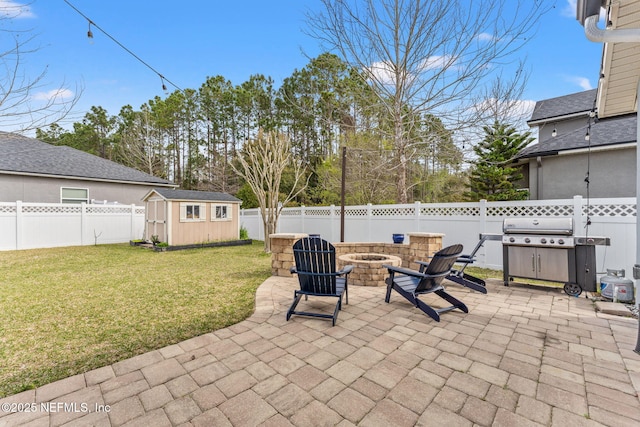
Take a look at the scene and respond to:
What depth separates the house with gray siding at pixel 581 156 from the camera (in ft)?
26.3

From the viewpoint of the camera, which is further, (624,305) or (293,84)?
(293,84)

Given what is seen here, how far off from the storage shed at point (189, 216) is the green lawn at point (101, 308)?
3.11 m

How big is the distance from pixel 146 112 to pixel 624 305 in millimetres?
27299

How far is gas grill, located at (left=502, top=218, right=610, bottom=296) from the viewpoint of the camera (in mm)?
4223

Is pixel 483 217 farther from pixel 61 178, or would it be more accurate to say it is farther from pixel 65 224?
pixel 61 178

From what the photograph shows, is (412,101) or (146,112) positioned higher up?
(146,112)

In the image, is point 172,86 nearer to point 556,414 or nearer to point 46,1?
point 46,1

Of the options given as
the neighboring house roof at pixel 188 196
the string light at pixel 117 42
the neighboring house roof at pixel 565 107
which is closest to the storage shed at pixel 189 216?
the neighboring house roof at pixel 188 196

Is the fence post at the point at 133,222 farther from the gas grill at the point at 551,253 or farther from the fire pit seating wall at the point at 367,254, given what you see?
the gas grill at the point at 551,253

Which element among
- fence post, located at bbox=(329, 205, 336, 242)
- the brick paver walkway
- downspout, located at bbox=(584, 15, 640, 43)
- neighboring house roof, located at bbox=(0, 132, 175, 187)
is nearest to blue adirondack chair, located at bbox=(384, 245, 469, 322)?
the brick paver walkway

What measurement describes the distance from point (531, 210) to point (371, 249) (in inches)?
135

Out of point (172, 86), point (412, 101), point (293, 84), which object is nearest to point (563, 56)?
point (412, 101)

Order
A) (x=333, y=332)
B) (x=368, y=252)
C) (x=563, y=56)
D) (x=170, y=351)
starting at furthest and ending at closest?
(x=563, y=56) → (x=368, y=252) → (x=333, y=332) → (x=170, y=351)

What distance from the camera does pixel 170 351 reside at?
2.50 meters
